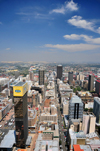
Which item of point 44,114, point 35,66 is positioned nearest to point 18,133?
point 44,114

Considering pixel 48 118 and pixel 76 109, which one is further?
pixel 48 118

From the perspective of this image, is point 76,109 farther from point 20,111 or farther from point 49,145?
point 20,111

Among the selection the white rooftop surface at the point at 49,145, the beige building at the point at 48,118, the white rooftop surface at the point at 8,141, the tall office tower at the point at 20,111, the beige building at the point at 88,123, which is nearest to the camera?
the white rooftop surface at the point at 49,145

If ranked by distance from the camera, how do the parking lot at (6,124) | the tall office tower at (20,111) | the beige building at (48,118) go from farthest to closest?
the beige building at (48,118), the parking lot at (6,124), the tall office tower at (20,111)

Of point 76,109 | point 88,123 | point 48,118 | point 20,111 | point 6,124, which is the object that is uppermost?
point 20,111

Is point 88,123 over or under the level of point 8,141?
over

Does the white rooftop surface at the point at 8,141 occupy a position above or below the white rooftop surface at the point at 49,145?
below

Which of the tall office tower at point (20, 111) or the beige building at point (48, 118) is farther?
the beige building at point (48, 118)

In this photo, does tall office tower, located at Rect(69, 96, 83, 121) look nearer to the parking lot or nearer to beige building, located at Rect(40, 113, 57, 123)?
beige building, located at Rect(40, 113, 57, 123)

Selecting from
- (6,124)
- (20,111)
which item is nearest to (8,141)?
(20,111)

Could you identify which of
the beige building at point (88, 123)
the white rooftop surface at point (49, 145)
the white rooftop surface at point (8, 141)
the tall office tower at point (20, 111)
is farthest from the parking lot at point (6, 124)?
the beige building at point (88, 123)

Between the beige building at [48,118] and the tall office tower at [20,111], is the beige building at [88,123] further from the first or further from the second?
the tall office tower at [20,111]

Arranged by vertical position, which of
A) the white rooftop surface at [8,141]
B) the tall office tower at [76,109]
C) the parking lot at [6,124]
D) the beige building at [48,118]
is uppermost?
the tall office tower at [76,109]
